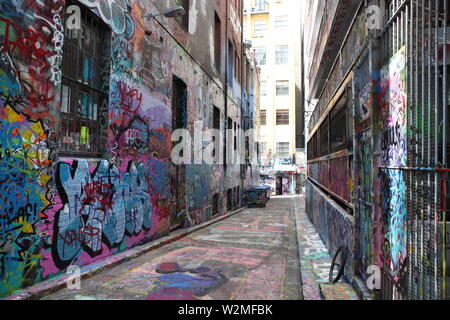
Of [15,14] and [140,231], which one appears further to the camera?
[140,231]

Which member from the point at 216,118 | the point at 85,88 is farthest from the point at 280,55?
the point at 85,88

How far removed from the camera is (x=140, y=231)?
26.1 ft

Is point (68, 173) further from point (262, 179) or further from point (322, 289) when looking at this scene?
point (262, 179)

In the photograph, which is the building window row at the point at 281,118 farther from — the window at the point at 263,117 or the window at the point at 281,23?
the window at the point at 281,23

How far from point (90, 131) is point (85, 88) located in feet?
2.78

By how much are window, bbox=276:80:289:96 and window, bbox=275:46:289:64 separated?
8.21ft

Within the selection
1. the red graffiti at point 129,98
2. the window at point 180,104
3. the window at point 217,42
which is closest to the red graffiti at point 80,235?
the red graffiti at point 129,98

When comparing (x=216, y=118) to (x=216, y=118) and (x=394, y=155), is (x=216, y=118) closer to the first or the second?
(x=216, y=118)

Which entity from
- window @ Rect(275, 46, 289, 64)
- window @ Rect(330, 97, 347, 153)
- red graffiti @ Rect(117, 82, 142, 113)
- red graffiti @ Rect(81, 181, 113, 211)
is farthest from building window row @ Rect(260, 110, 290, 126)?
red graffiti @ Rect(81, 181, 113, 211)

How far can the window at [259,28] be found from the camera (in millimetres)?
41775

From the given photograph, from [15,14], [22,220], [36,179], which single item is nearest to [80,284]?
[22,220]

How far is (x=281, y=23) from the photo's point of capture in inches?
1615

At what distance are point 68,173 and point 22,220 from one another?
1146 mm

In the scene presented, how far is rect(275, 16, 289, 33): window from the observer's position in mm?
40875
